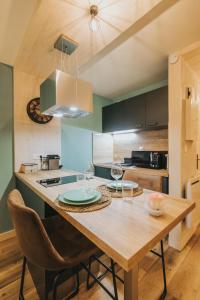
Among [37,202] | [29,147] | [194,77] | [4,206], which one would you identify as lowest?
[4,206]

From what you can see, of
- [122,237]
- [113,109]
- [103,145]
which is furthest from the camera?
[103,145]

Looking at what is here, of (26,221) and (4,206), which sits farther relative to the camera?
(4,206)

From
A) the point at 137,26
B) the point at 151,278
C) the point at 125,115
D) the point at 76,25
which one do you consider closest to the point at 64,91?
the point at 76,25

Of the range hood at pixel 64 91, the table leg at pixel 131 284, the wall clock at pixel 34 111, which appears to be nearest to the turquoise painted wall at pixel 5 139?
the wall clock at pixel 34 111

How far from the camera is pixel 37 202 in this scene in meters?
1.52

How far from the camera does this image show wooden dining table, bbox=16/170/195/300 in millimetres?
558

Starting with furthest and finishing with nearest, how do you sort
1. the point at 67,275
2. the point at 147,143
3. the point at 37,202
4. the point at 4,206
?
the point at 147,143
the point at 4,206
the point at 37,202
the point at 67,275

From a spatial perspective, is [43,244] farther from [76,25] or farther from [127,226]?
[76,25]

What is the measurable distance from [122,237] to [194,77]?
243cm

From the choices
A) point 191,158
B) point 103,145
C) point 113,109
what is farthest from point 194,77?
point 103,145

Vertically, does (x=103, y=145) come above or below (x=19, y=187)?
above

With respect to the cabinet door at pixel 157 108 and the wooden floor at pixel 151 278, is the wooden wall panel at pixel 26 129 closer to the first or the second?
the wooden floor at pixel 151 278

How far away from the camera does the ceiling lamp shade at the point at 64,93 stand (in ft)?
4.55

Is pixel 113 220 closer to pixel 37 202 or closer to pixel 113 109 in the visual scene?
pixel 37 202
